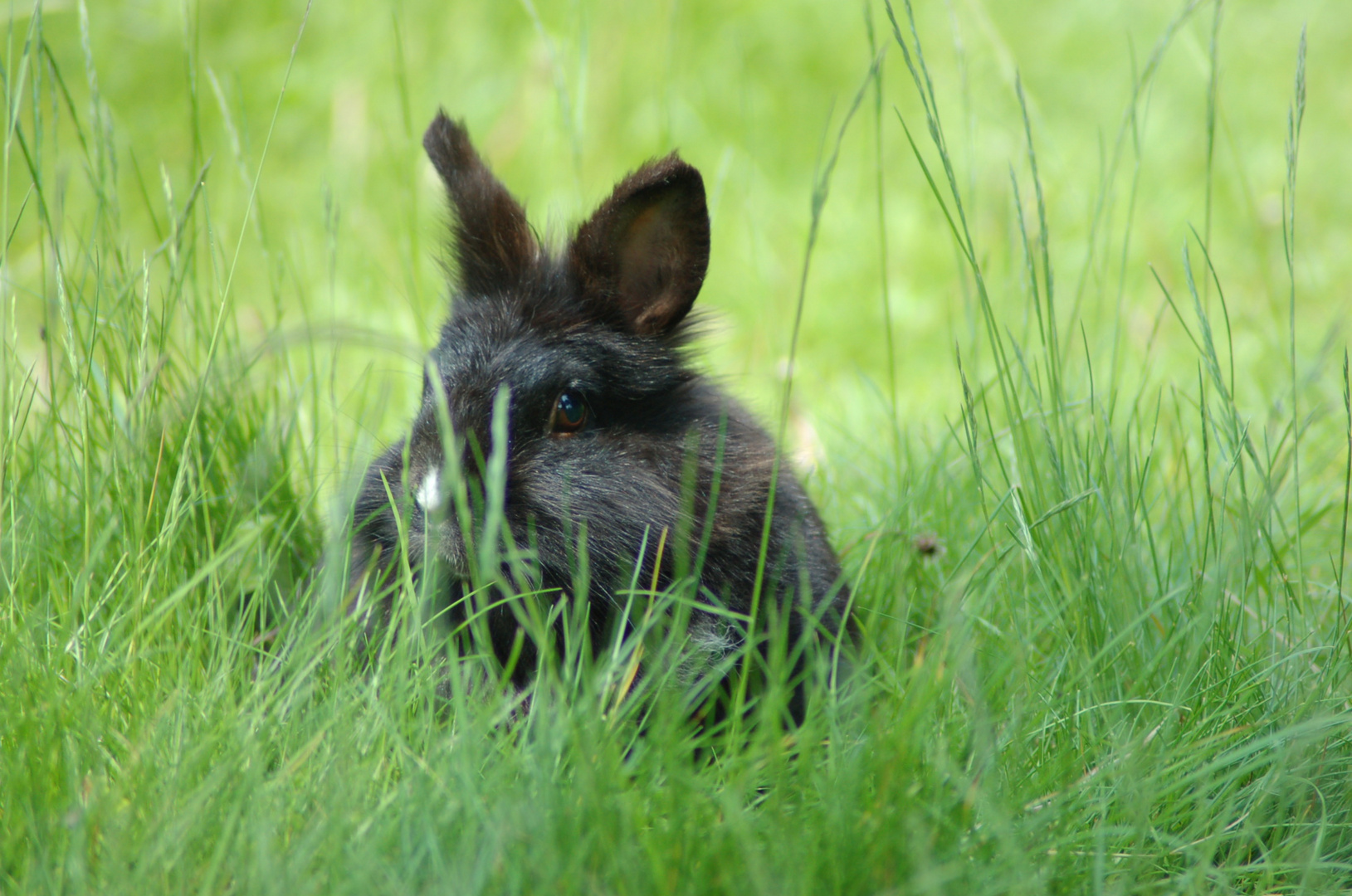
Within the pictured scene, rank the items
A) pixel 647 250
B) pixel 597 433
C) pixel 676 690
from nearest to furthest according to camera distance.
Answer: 1. pixel 676 690
2. pixel 597 433
3. pixel 647 250

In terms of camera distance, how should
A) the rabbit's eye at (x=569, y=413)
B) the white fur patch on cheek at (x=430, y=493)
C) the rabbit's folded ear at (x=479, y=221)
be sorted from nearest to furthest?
the white fur patch on cheek at (x=430, y=493) → the rabbit's eye at (x=569, y=413) → the rabbit's folded ear at (x=479, y=221)

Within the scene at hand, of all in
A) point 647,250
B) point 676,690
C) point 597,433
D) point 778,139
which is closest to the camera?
point 676,690

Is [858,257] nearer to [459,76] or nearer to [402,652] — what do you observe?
[459,76]

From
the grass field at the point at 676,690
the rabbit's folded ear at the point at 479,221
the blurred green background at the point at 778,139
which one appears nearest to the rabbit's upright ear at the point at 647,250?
the rabbit's folded ear at the point at 479,221

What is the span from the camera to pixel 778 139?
739 centimetres

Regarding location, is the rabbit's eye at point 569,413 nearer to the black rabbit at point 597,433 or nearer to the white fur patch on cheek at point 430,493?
the black rabbit at point 597,433

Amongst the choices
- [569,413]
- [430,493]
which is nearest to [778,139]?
[569,413]

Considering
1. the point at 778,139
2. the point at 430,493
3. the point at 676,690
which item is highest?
the point at 778,139

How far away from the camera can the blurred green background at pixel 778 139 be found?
19.9 feet

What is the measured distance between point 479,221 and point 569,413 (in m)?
0.68

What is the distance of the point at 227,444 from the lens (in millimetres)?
3230

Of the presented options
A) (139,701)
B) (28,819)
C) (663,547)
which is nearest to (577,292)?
(663,547)

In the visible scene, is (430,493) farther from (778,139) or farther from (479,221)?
(778,139)

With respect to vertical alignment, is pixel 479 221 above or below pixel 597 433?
above
